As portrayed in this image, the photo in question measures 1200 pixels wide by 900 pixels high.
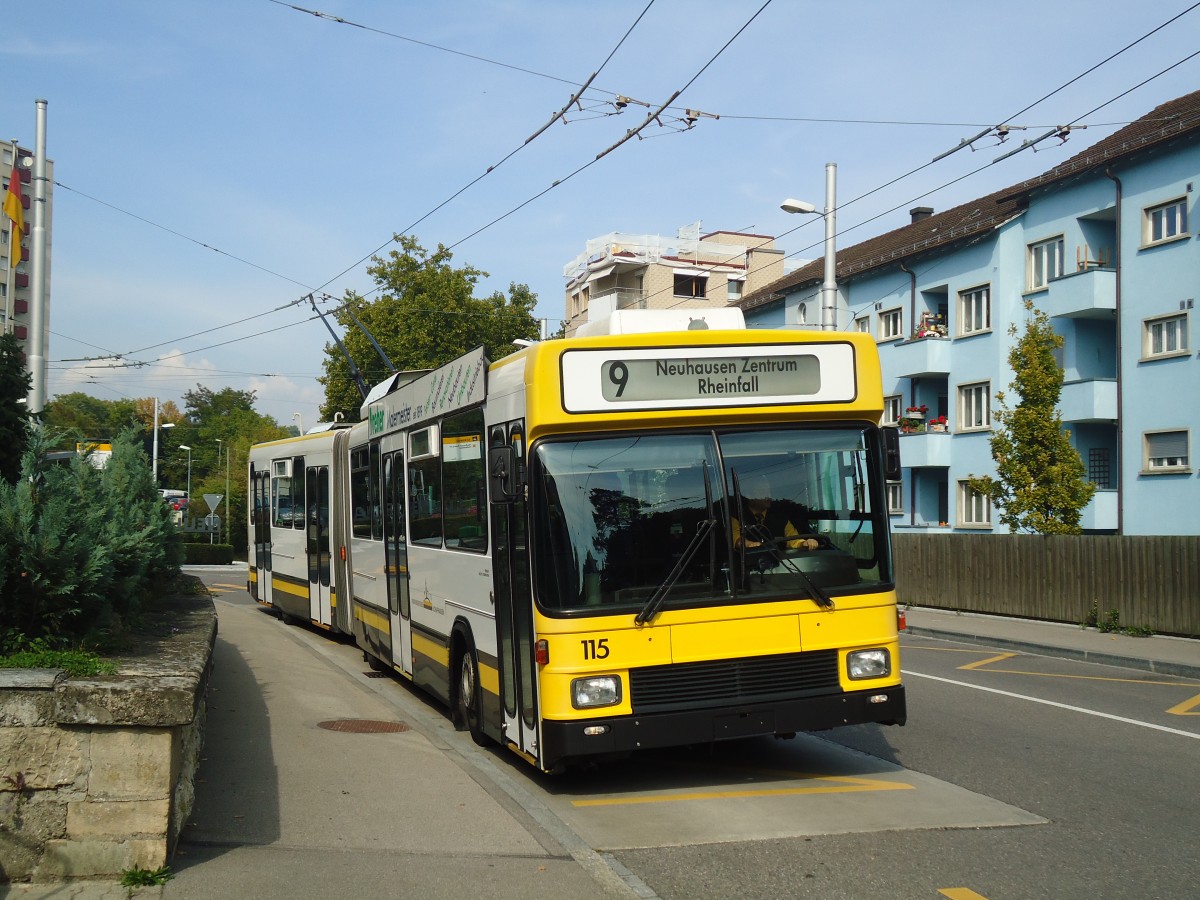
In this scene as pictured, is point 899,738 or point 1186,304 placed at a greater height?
point 1186,304

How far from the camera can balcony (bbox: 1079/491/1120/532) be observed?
3025 centimetres

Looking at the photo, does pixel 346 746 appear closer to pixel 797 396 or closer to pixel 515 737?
pixel 515 737

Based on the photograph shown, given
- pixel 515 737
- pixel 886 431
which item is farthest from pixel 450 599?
pixel 886 431

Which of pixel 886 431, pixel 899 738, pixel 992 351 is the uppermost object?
pixel 992 351

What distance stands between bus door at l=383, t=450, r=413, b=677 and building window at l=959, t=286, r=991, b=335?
86.3ft

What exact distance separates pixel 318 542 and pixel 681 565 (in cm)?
1142

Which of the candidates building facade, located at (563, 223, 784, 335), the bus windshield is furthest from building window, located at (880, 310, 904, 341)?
the bus windshield

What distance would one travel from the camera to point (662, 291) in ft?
210

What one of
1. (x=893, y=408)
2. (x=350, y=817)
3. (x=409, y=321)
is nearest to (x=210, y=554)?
(x=409, y=321)

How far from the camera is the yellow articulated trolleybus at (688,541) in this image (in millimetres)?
7215

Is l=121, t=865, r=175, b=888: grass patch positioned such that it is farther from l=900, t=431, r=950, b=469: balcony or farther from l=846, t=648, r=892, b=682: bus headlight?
l=900, t=431, r=950, b=469: balcony

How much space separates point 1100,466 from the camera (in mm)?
31562

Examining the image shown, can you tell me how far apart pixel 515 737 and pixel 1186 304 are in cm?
2464

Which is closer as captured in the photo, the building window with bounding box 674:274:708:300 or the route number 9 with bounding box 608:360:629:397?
the route number 9 with bounding box 608:360:629:397
